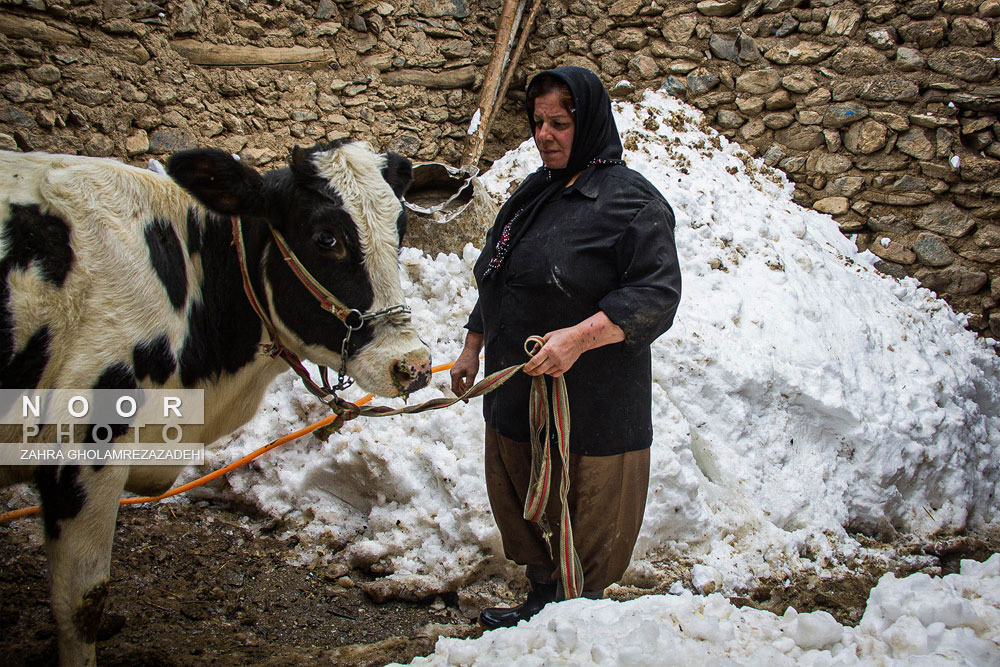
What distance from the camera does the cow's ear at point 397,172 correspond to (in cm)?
254

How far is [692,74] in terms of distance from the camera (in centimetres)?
650

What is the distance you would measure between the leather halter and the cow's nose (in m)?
0.19

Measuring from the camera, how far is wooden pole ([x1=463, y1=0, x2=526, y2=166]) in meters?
6.49

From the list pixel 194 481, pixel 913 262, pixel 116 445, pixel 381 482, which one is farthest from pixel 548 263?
pixel 913 262

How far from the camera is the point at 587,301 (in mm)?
2275

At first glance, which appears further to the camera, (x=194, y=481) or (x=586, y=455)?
(x=194, y=481)

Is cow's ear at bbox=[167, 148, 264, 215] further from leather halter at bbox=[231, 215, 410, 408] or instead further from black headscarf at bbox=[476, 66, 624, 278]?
black headscarf at bbox=[476, 66, 624, 278]

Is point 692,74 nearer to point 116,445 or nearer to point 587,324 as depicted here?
point 587,324

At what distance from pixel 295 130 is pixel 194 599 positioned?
4249 mm

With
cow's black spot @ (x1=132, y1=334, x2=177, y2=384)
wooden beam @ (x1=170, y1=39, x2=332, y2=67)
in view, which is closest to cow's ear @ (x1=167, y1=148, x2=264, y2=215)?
cow's black spot @ (x1=132, y1=334, x2=177, y2=384)

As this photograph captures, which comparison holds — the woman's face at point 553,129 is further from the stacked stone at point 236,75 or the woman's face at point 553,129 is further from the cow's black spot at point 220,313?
the stacked stone at point 236,75

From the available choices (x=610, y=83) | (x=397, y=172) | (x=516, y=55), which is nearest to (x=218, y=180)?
(x=397, y=172)

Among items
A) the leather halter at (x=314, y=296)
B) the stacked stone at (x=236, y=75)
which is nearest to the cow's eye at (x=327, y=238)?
the leather halter at (x=314, y=296)

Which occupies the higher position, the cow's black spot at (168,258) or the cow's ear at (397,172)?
the cow's ear at (397,172)
